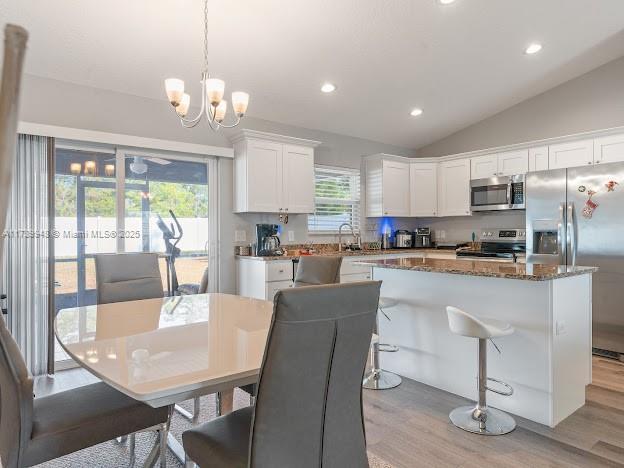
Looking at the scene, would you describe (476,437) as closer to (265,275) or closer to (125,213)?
(265,275)

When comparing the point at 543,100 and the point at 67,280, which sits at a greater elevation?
the point at 543,100

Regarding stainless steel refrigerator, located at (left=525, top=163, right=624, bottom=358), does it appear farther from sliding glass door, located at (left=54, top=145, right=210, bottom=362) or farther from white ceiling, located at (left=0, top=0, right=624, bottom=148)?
sliding glass door, located at (left=54, top=145, right=210, bottom=362)

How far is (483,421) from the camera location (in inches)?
99.1

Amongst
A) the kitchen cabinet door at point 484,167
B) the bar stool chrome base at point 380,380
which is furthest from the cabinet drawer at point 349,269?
the kitchen cabinet door at point 484,167

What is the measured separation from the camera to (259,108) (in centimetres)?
470

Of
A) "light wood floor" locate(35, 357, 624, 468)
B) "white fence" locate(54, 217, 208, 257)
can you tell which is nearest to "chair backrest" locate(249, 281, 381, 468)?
"light wood floor" locate(35, 357, 624, 468)

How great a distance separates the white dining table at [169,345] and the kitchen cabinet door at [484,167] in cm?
409

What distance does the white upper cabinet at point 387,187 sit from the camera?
5.78 m

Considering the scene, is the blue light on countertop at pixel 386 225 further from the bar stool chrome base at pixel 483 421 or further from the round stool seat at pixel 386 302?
the bar stool chrome base at pixel 483 421

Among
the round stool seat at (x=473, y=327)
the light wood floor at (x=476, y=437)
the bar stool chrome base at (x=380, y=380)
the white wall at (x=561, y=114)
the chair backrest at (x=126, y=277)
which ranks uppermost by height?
the white wall at (x=561, y=114)

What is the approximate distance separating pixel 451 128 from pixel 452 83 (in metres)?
1.36

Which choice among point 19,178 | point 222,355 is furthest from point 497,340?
point 19,178

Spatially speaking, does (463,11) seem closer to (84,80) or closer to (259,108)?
(259,108)

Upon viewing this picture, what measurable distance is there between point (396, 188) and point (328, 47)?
256 cm
